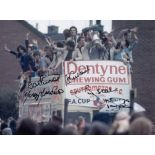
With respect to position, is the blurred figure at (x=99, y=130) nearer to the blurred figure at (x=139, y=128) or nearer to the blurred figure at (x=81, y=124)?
the blurred figure at (x=81, y=124)

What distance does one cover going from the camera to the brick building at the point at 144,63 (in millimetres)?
9805

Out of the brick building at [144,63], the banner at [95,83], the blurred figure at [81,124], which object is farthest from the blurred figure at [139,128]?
the banner at [95,83]

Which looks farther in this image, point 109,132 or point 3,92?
point 3,92

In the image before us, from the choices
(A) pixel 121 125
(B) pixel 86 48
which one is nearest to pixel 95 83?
(B) pixel 86 48

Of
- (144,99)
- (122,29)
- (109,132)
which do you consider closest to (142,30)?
(122,29)

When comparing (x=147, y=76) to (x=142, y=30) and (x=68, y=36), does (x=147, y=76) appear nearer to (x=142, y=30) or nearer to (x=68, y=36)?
(x=142, y=30)

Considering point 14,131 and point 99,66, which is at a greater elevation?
point 99,66

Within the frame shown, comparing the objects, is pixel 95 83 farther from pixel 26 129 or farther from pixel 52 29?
pixel 26 129

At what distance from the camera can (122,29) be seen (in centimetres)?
991

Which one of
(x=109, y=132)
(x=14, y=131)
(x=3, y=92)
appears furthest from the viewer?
(x=3, y=92)

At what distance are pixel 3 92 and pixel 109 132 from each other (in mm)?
2521

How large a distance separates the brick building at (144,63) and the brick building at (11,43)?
1404mm

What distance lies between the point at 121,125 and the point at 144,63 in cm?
187

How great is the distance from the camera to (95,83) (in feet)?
32.8
